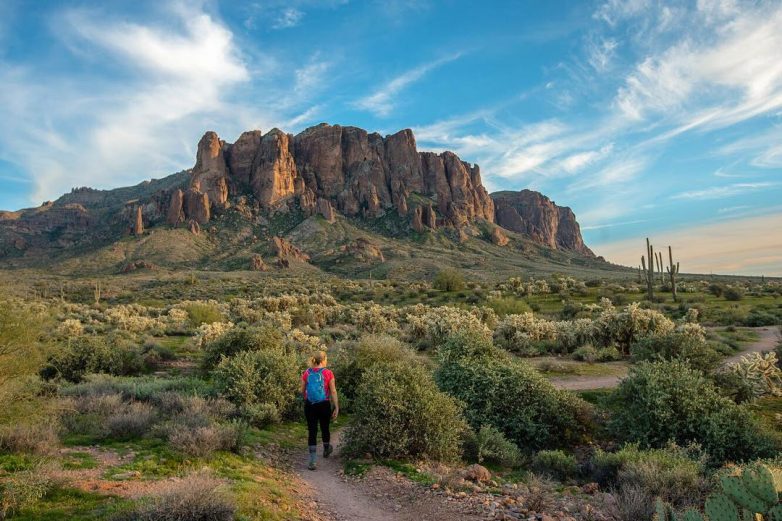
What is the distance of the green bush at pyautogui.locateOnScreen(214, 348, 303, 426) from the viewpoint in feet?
36.9

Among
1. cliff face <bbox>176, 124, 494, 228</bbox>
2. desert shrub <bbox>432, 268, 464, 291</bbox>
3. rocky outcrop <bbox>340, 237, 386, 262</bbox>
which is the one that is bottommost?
desert shrub <bbox>432, 268, 464, 291</bbox>

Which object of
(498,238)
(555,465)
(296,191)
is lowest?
(555,465)

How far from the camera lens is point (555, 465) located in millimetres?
8906

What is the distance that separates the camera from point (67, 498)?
19.6 ft

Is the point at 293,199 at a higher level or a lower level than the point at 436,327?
higher

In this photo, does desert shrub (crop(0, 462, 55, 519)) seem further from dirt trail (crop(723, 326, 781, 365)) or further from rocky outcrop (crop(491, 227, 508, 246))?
rocky outcrop (crop(491, 227, 508, 246))

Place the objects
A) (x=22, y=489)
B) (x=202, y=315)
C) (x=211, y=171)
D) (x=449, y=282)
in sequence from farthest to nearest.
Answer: (x=211, y=171)
(x=449, y=282)
(x=202, y=315)
(x=22, y=489)

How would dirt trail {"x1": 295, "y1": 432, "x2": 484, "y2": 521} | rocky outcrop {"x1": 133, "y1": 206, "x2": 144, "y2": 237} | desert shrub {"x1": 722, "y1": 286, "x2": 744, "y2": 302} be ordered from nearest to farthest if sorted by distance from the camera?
dirt trail {"x1": 295, "y1": 432, "x2": 484, "y2": 521}, desert shrub {"x1": 722, "y1": 286, "x2": 744, "y2": 302}, rocky outcrop {"x1": 133, "y1": 206, "x2": 144, "y2": 237}

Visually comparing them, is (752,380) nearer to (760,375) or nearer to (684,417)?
(760,375)

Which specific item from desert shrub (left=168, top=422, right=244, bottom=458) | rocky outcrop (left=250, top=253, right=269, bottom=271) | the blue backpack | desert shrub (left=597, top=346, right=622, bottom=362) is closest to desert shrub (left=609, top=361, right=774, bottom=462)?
the blue backpack

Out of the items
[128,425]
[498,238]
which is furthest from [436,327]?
[498,238]

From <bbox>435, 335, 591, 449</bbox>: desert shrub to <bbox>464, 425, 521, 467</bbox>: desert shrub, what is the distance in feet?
2.97

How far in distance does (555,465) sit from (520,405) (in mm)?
2185

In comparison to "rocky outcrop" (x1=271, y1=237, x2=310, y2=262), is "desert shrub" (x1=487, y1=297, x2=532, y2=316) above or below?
below
